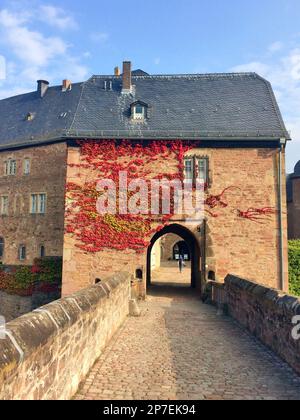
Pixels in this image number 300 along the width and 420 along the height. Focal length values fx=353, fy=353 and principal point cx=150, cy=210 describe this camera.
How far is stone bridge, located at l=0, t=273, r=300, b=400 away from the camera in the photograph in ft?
10.8

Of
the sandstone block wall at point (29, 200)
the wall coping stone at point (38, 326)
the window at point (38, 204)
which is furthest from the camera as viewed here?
the window at point (38, 204)

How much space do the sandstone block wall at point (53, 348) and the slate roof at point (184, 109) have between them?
10.1 metres

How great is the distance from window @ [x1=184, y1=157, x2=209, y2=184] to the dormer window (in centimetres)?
300

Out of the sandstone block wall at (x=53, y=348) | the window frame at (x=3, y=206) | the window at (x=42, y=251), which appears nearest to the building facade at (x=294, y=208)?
the window at (x=42, y=251)

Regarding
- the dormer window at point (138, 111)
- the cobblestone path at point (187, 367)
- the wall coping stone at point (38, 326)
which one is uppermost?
the dormer window at point (138, 111)

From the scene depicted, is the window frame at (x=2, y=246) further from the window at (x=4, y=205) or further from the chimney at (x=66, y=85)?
the chimney at (x=66, y=85)

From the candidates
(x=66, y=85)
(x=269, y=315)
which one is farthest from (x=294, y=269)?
(x=66, y=85)

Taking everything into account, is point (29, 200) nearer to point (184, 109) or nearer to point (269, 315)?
point (184, 109)

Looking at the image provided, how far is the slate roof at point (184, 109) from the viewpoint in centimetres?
1498

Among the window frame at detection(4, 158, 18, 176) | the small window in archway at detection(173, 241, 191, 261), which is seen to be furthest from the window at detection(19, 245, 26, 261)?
the small window in archway at detection(173, 241, 191, 261)

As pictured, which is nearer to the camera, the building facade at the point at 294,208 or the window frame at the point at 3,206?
the window frame at the point at 3,206

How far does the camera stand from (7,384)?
2641 mm

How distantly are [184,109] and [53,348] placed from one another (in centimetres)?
1432

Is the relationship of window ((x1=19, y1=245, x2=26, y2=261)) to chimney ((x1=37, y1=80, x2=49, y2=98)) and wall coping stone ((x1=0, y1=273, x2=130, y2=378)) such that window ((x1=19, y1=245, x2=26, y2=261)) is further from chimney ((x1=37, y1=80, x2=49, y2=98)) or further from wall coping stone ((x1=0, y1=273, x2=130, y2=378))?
wall coping stone ((x1=0, y1=273, x2=130, y2=378))
